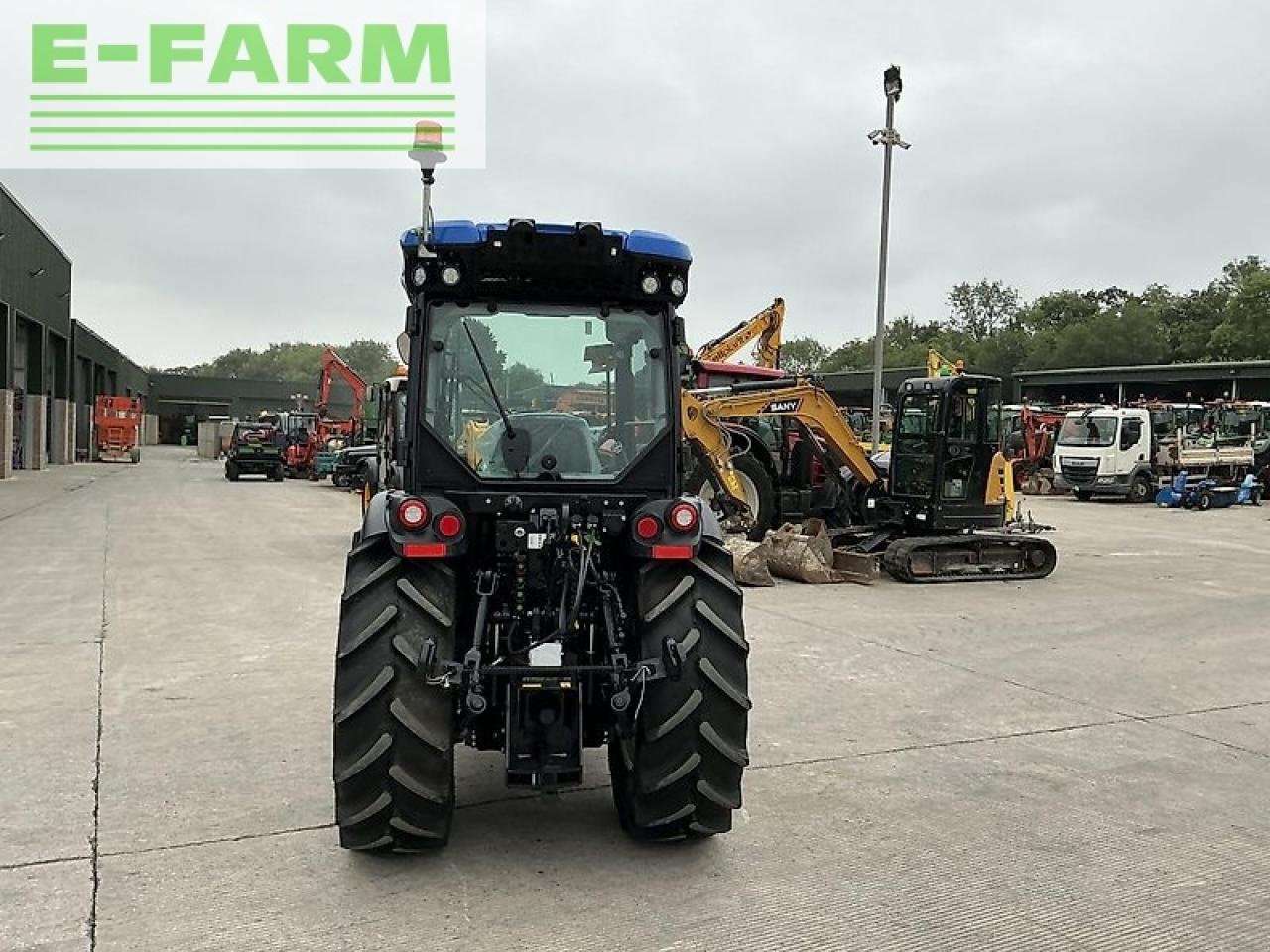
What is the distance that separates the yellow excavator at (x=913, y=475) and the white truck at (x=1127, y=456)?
1690cm

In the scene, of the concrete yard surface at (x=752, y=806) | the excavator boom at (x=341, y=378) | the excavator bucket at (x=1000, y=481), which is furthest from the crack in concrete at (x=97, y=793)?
the excavator boom at (x=341, y=378)

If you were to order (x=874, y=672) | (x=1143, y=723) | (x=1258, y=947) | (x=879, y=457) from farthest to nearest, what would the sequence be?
(x=879, y=457) < (x=874, y=672) < (x=1143, y=723) < (x=1258, y=947)

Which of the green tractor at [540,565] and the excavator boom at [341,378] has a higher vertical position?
the excavator boom at [341,378]

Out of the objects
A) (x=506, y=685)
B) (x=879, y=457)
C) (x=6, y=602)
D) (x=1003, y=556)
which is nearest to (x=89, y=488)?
(x=6, y=602)

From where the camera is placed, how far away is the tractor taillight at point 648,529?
456 cm

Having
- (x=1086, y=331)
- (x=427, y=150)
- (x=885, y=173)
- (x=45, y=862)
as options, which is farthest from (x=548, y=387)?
(x=1086, y=331)

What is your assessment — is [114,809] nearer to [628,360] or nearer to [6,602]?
[628,360]

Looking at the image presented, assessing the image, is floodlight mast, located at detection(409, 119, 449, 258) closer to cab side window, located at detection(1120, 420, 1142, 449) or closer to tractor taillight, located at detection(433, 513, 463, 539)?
tractor taillight, located at detection(433, 513, 463, 539)

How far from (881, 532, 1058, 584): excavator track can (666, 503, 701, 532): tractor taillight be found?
9.62m

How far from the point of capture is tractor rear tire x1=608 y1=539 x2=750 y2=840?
4340 millimetres

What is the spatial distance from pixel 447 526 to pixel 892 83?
15837 mm

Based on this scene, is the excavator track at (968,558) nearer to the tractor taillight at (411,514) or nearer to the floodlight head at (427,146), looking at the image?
the floodlight head at (427,146)

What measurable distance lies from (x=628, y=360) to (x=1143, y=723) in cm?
443

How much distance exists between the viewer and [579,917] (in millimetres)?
3914
